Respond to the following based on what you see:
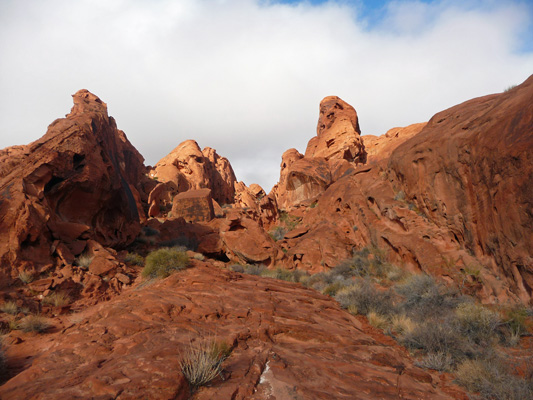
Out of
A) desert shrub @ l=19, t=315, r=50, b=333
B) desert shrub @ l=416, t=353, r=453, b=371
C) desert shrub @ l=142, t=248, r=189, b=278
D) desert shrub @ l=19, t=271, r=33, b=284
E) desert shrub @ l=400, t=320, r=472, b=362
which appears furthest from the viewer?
desert shrub @ l=142, t=248, r=189, b=278

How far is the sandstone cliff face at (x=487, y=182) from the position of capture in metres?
6.24

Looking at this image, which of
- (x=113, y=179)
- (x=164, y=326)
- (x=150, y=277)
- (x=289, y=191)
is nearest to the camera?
(x=164, y=326)

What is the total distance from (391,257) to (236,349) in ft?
30.9

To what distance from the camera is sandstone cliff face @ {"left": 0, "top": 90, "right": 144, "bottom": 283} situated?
906 centimetres

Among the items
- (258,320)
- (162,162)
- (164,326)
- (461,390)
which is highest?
(162,162)

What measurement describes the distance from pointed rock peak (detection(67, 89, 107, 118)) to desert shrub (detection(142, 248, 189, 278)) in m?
19.3

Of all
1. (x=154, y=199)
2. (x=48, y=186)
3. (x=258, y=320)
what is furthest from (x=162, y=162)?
(x=258, y=320)

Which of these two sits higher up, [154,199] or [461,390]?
[154,199]

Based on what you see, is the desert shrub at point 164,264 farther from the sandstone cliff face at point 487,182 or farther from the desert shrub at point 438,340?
the sandstone cliff face at point 487,182

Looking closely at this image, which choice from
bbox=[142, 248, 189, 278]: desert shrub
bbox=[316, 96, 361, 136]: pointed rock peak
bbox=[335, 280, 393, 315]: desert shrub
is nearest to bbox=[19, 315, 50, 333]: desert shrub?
bbox=[142, 248, 189, 278]: desert shrub

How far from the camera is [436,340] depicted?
5426 millimetres

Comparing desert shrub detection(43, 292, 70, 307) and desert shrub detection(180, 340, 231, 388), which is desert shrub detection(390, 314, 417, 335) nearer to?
desert shrub detection(180, 340, 231, 388)

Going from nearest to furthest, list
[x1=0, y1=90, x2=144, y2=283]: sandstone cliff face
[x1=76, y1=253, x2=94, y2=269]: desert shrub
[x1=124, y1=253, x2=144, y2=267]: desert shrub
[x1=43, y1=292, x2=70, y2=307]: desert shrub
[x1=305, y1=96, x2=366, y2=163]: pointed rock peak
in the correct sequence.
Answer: [x1=43, y1=292, x2=70, y2=307]: desert shrub, [x1=0, y1=90, x2=144, y2=283]: sandstone cliff face, [x1=76, y1=253, x2=94, y2=269]: desert shrub, [x1=124, y1=253, x2=144, y2=267]: desert shrub, [x1=305, y1=96, x2=366, y2=163]: pointed rock peak

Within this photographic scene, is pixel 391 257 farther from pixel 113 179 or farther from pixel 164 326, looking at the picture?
pixel 113 179
